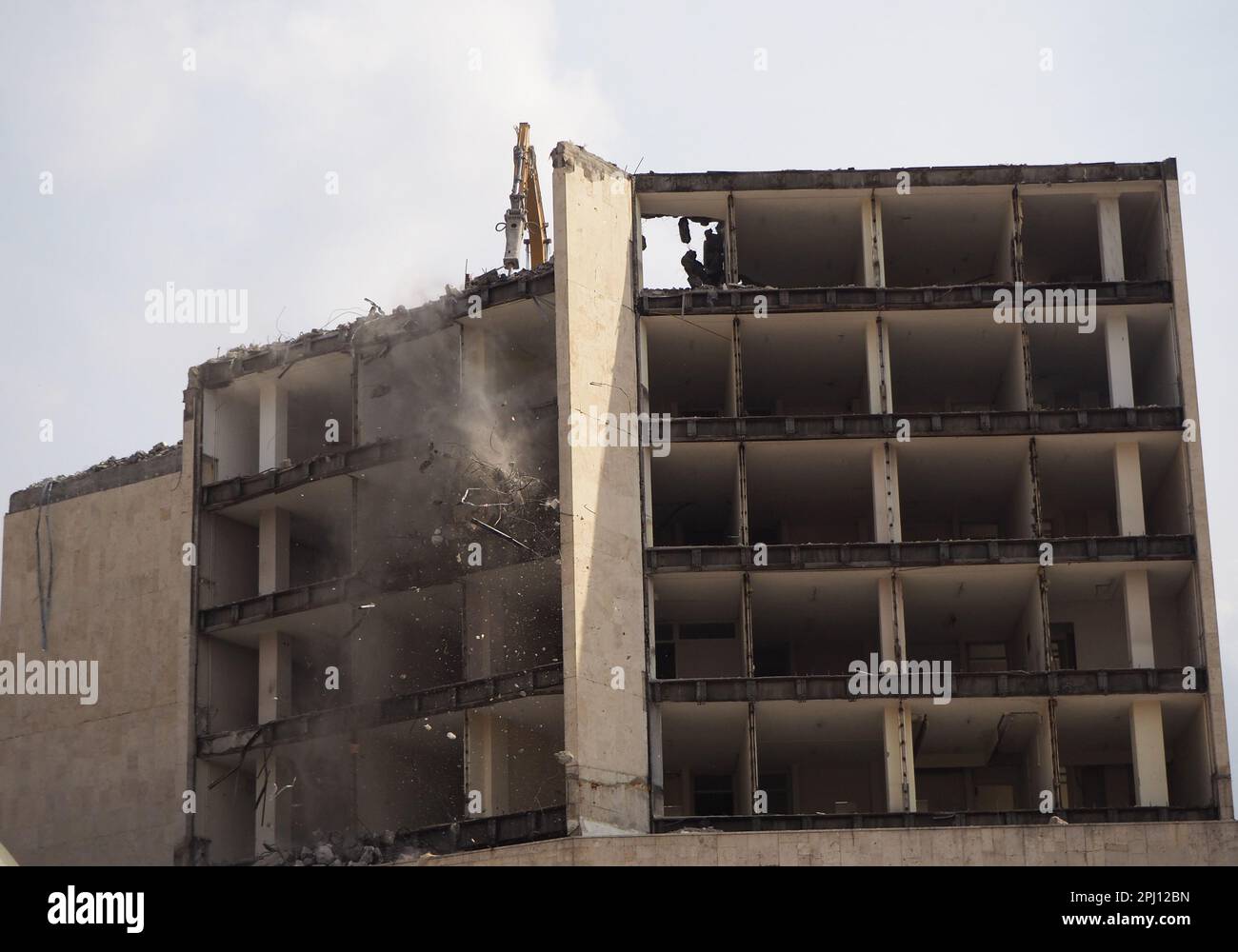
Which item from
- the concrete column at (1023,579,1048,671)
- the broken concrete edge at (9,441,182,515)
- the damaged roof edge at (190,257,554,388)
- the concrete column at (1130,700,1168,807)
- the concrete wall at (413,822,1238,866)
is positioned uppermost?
the damaged roof edge at (190,257,554,388)

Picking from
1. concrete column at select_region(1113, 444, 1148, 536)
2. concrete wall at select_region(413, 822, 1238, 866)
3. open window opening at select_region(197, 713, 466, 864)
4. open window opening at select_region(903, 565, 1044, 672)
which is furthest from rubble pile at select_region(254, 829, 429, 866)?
concrete column at select_region(1113, 444, 1148, 536)

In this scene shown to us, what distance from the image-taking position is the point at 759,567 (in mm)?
60094

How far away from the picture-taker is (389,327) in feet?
211

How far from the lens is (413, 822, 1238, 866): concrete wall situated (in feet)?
177

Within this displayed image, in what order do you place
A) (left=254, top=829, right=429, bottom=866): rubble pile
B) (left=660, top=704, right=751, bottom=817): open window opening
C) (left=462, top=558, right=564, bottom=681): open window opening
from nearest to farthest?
(left=254, top=829, right=429, bottom=866): rubble pile < (left=660, top=704, right=751, bottom=817): open window opening < (left=462, top=558, right=564, bottom=681): open window opening

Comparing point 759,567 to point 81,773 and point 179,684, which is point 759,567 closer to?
point 179,684

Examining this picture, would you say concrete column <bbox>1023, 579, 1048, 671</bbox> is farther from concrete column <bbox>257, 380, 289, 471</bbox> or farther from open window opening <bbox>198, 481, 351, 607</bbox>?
concrete column <bbox>257, 380, 289, 471</bbox>

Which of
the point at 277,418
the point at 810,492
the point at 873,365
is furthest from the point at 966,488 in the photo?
the point at 277,418

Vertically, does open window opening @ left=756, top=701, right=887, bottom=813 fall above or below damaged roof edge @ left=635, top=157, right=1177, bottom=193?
below

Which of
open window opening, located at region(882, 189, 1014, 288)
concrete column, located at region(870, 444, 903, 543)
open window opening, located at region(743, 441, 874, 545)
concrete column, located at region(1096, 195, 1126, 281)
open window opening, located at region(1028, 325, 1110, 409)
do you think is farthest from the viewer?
open window opening, located at region(882, 189, 1014, 288)

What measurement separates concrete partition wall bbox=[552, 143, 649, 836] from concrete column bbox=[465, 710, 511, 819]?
3001 mm

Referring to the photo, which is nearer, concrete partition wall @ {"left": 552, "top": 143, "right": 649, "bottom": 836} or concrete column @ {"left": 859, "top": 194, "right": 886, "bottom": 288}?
concrete partition wall @ {"left": 552, "top": 143, "right": 649, "bottom": 836}

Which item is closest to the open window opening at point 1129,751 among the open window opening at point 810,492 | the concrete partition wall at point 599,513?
the open window opening at point 810,492
